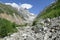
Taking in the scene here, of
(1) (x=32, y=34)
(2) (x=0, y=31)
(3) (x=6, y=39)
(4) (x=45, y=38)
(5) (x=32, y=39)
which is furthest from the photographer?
(2) (x=0, y=31)

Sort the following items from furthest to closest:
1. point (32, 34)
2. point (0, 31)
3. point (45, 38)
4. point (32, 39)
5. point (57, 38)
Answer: point (0, 31) < point (32, 34) < point (32, 39) < point (45, 38) < point (57, 38)

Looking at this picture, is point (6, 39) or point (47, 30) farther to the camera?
point (6, 39)

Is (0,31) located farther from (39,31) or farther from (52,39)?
(52,39)

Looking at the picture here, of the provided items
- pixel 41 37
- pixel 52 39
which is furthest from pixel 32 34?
pixel 52 39

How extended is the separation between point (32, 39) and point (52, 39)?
6.57 feet

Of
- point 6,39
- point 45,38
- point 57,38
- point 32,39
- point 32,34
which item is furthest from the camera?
point 6,39

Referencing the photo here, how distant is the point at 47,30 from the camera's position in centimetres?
1420

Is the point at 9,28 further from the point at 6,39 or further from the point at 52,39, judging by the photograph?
the point at 52,39

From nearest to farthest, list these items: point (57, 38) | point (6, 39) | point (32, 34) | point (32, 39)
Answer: point (57, 38) < point (32, 39) < point (32, 34) < point (6, 39)

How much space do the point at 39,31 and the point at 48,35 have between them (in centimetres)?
159

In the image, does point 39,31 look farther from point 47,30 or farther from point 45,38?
point 45,38

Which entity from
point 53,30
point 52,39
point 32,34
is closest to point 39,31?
point 32,34

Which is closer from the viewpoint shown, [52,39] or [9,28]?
[52,39]

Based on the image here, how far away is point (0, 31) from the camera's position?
1914 cm
